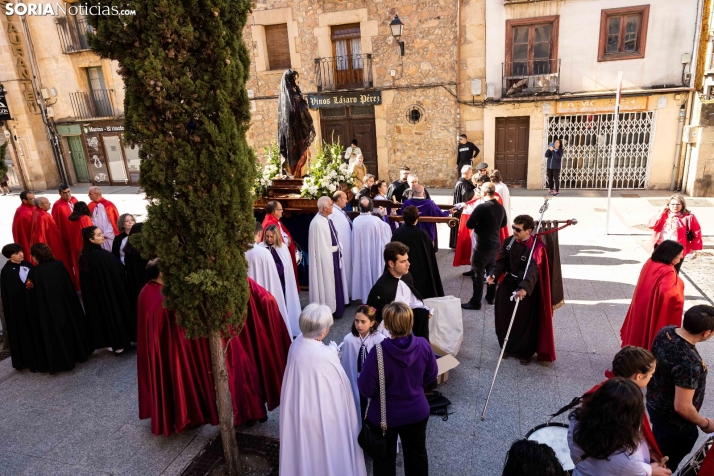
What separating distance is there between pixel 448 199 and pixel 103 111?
1571 cm

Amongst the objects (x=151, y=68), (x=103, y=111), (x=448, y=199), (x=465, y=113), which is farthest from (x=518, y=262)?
(x=103, y=111)

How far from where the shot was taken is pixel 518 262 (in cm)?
503

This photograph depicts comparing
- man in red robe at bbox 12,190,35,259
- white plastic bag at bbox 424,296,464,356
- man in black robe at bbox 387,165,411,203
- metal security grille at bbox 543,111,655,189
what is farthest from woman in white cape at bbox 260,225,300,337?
metal security grille at bbox 543,111,655,189

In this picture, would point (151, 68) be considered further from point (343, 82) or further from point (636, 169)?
point (636, 169)

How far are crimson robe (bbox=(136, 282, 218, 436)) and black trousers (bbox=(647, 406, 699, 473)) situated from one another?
3.56 m

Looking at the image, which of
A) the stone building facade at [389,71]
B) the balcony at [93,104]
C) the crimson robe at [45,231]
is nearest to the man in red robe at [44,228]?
the crimson robe at [45,231]

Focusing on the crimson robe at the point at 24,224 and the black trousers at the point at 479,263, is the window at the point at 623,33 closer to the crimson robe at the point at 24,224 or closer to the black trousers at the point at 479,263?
the black trousers at the point at 479,263

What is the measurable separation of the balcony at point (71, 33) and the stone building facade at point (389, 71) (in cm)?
816

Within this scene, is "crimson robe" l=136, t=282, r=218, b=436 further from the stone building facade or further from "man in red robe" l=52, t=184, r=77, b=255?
the stone building facade

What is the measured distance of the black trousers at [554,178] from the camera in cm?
1423

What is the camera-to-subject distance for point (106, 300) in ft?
19.5

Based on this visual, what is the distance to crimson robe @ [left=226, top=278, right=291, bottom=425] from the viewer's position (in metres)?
4.25

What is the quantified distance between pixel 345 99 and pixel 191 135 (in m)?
13.9

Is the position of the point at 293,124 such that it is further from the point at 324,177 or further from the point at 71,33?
the point at 71,33
